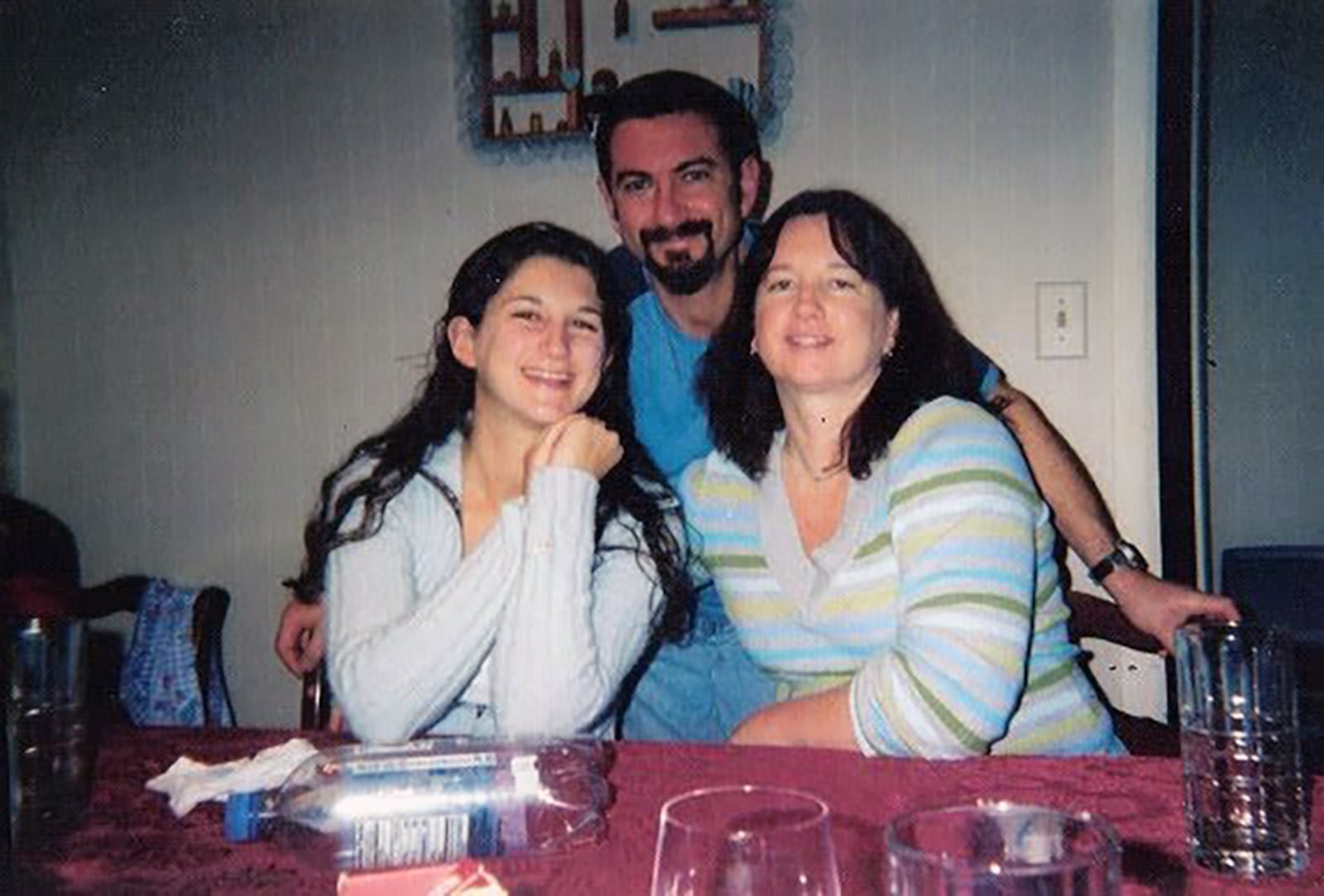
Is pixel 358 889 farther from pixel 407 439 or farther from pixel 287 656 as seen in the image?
pixel 287 656

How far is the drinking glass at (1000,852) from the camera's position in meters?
0.40

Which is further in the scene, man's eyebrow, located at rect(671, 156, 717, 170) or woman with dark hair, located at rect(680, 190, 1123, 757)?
man's eyebrow, located at rect(671, 156, 717, 170)

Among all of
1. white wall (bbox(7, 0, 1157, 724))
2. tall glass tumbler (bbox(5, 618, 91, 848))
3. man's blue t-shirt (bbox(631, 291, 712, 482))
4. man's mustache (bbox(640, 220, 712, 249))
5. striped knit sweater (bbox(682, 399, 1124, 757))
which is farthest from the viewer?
white wall (bbox(7, 0, 1157, 724))

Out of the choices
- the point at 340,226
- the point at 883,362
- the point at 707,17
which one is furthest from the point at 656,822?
the point at 340,226

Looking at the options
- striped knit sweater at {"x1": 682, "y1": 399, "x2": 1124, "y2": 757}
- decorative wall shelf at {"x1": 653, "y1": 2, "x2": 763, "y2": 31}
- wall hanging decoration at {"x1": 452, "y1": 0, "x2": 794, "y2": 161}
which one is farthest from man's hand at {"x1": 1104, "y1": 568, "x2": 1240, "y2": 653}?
decorative wall shelf at {"x1": 653, "y1": 2, "x2": 763, "y2": 31}

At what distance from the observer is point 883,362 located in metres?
1.31

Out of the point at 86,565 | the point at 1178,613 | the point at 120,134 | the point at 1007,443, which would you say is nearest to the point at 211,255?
the point at 120,134

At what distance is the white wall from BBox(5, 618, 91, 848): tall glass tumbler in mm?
1471

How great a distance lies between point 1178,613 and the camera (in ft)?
4.38

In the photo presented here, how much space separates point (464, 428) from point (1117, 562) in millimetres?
863

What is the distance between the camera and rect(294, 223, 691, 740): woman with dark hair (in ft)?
3.66

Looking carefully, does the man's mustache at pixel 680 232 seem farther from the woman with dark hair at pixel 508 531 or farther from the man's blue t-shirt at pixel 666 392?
the woman with dark hair at pixel 508 531

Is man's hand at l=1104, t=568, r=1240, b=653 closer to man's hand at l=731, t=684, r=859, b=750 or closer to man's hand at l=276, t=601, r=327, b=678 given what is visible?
man's hand at l=731, t=684, r=859, b=750

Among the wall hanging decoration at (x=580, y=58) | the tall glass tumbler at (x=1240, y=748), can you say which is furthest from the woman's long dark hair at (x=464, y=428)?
the wall hanging decoration at (x=580, y=58)
